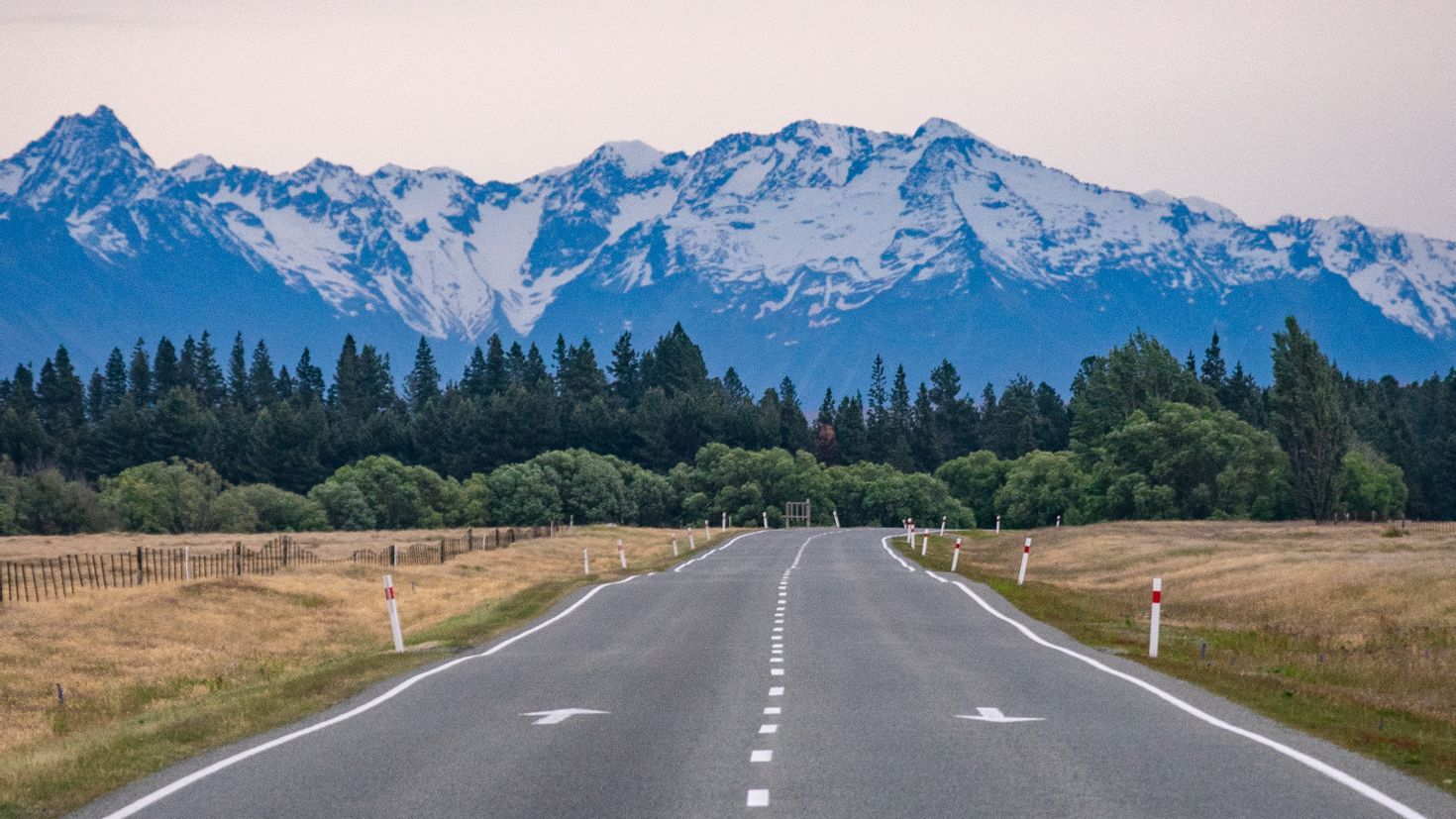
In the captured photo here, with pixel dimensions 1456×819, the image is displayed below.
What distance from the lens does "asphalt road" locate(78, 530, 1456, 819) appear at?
1270 centimetres

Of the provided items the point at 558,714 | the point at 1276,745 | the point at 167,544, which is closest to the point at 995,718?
the point at 1276,745

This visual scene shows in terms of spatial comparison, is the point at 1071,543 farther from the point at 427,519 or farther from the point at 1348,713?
the point at 427,519

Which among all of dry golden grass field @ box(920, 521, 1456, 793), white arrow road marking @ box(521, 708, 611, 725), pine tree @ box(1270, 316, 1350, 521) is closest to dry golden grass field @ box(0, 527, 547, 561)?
dry golden grass field @ box(920, 521, 1456, 793)

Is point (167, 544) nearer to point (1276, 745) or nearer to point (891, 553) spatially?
point (891, 553)

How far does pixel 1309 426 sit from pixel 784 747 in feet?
376

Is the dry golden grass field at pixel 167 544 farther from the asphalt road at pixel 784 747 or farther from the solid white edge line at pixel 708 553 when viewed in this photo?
the asphalt road at pixel 784 747

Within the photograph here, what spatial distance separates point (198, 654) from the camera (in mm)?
36438

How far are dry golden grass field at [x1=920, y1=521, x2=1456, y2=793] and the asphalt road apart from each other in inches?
49.1

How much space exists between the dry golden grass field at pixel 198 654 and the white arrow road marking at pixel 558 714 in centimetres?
281

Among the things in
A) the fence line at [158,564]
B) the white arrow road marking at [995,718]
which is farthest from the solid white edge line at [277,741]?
the fence line at [158,564]

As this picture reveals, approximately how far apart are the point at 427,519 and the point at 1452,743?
474 ft

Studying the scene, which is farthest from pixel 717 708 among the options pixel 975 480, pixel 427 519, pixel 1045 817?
pixel 975 480

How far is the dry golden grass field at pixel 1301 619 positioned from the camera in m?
19.5

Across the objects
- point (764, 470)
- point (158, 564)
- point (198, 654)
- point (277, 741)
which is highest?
point (764, 470)
